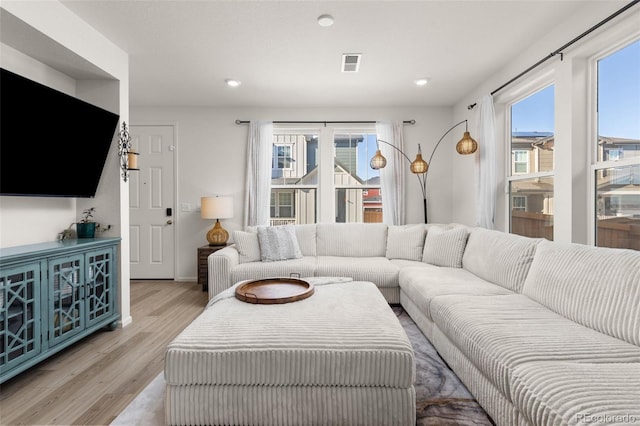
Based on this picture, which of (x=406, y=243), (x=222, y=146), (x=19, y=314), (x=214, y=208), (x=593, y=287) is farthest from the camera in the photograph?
(x=222, y=146)

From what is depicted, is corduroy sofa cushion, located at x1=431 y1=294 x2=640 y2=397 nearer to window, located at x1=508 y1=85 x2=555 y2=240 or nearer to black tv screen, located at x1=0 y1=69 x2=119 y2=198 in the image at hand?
window, located at x1=508 y1=85 x2=555 y2=240

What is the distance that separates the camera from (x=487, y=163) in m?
3.30

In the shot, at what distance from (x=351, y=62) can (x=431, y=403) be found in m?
2.80

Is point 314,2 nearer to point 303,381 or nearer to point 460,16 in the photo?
point 460,16

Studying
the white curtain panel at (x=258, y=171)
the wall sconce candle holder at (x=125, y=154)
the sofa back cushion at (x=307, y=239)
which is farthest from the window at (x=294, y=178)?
the wall sconce candle holder at (x=125, y=154)

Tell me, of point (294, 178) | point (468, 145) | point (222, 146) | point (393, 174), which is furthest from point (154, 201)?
point (468, 145)

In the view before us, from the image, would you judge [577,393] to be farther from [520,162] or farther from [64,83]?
[64,83]

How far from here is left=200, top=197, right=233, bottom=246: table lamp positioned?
3.93m

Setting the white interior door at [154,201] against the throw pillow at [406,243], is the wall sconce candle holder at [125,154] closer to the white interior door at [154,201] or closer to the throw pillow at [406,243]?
the white interior door at [154,201]

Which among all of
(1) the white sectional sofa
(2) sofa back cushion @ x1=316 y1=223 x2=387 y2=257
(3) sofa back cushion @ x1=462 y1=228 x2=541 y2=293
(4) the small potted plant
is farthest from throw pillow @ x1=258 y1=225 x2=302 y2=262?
(3) sofa back cushion @ x1=462 y1=228 x2=541 y2=293

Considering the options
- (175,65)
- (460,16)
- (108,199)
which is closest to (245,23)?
(175,65)

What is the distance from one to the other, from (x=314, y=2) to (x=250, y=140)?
2.39 meters

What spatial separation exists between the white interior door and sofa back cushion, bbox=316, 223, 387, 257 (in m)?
2.20

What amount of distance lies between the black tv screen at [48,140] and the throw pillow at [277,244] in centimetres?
164
